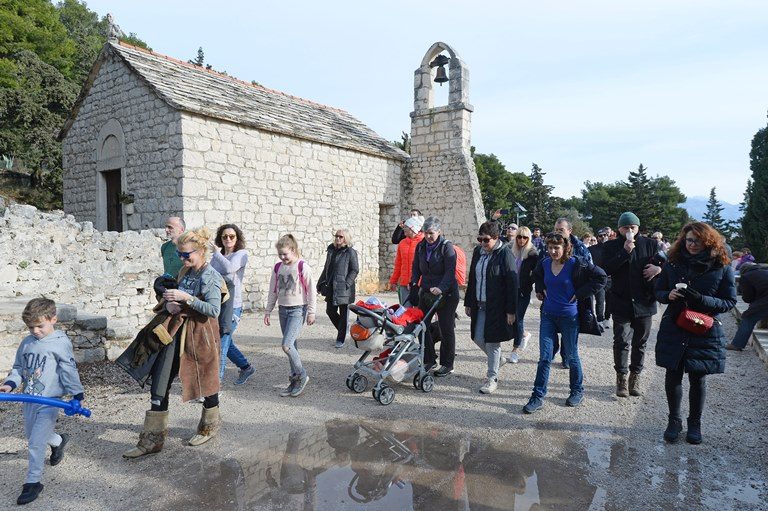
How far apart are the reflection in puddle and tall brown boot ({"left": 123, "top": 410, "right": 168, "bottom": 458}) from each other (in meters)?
0.46

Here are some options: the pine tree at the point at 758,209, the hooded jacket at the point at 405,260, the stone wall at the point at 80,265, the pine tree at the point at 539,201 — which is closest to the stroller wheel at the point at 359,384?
the hooded jacket at the point at 405,260

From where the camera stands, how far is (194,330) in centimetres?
364


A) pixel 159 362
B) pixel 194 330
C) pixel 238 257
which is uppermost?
pixel 238 257

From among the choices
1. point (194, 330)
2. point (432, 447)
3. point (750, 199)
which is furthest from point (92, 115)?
point (750, 199)

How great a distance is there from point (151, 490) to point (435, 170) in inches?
466

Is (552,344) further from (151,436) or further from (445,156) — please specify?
(445,156)

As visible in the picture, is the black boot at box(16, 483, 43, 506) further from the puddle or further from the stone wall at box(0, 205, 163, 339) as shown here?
the stone wall at box(0, 205, 163, 339)

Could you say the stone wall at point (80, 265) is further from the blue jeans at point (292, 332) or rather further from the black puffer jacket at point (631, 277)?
the black puffer jacket at point (631, 277)

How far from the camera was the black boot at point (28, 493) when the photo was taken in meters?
2.96

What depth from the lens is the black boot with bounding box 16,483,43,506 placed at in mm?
2959

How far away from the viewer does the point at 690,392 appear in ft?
13.0

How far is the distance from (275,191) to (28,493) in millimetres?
A: 8348

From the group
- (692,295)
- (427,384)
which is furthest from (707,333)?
(427,384)

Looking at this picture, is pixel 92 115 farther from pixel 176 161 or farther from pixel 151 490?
pixel 151 490
